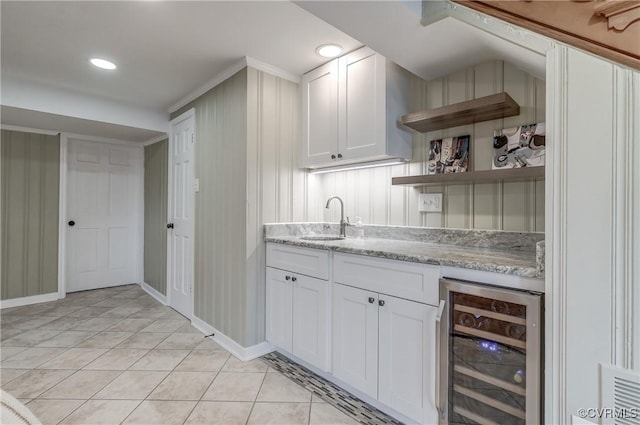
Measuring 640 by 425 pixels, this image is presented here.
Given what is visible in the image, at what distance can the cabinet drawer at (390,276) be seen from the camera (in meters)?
1.39

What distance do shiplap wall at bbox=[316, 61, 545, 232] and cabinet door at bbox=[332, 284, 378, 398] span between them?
731mm

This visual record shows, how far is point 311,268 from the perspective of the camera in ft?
6.42

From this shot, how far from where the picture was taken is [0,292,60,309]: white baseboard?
3400mm

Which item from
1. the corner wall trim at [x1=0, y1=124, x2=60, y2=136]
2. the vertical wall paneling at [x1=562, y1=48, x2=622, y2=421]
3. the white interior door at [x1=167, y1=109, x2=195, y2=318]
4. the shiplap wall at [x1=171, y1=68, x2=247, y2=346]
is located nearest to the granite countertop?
the vertical wall paneling at [x1=562, y1=48, x2=622, y2=421]

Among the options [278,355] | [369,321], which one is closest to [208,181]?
[278,355]

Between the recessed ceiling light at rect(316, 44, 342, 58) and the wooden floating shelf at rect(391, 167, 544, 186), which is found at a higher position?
the recessed ceiling light at rect(316, 44, 342, 58)

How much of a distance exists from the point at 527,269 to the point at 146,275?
443cm

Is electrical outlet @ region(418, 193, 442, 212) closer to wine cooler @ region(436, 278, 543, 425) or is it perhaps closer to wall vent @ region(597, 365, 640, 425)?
wine cooler @ region(436, 278, 543, 425)

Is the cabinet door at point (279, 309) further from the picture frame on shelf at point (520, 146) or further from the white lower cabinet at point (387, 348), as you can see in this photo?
the picture frame on shelf at point (520, 146)

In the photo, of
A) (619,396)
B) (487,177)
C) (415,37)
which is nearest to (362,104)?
(415,37)

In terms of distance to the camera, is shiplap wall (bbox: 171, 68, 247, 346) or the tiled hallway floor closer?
the tiled hallway floor

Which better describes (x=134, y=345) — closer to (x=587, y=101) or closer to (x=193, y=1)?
(x=193, y=1)

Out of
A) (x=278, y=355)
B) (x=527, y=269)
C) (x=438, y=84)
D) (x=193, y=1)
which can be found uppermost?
(x=193, y=1)

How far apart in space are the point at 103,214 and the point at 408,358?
444cm
